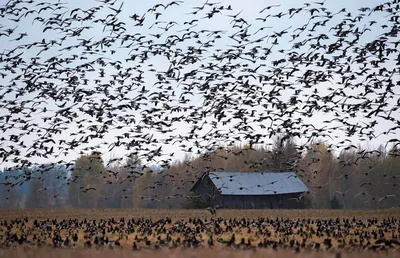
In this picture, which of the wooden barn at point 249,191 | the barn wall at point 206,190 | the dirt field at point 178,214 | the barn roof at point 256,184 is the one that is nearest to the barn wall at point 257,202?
the wooden barn at point 249,191

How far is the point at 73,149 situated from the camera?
28734 mm

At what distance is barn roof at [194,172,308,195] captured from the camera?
73625 millimetres

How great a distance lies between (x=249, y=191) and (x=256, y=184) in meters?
2.43

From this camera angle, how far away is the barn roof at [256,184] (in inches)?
2899

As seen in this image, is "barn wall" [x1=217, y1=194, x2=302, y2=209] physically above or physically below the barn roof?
below

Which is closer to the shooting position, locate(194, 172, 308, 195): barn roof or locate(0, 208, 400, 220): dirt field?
locate(0, 208, 400, 220): dirt field

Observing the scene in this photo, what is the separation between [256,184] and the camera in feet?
249

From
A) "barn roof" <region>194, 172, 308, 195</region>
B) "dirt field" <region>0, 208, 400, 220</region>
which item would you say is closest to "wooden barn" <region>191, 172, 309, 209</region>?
"barn roof" <region>194, 172, 308, 195</region>

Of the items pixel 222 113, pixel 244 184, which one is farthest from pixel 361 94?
pixel 244 184

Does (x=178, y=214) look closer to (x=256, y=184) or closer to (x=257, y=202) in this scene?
(x=257, y=202)

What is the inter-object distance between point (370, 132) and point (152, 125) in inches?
398

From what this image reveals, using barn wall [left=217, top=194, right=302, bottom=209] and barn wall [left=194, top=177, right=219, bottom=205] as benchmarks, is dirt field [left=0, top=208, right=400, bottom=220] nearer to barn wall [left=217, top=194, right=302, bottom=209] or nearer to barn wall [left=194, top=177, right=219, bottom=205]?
barn wall [left=194, top=177, right=219, bottom=205]

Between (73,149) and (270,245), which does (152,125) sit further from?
(270,245)

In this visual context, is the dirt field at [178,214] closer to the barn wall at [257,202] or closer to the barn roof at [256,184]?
the barn wall at [257,202]
